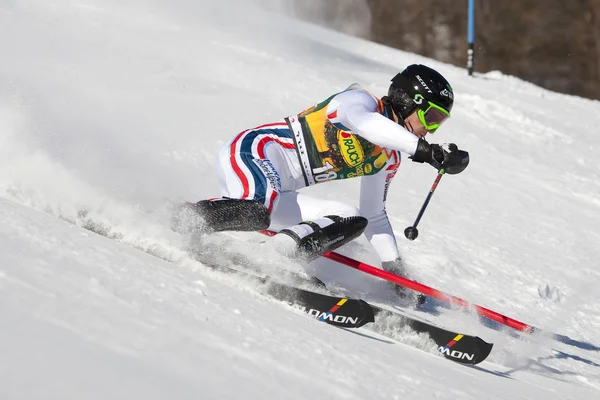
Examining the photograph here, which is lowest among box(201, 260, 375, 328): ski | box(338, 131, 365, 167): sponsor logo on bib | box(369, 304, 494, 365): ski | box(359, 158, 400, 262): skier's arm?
box(201, 260, 375, 328): ski

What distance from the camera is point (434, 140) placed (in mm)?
8859

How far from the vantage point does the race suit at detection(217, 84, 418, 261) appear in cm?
440

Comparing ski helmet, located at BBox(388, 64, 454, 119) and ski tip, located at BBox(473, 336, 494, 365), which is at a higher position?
ski helmet, located at BBox(388, 64, 454, 119)

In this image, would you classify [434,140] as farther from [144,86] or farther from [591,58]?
[591,58]

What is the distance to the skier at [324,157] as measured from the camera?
14.0 ft

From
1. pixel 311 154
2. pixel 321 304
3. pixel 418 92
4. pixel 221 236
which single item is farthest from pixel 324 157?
pixel 321 304

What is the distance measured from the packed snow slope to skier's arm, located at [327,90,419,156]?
0.94 metres

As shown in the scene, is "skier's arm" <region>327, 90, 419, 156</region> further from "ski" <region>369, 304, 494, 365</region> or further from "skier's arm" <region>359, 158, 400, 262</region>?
"ski" <region>369, 304, 494, 365</region>

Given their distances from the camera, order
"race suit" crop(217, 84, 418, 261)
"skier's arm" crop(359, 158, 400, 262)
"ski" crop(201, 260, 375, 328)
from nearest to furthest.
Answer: "ski" crop(201, 260, 375, 328), "race suit" crop(217, 84, 418, 261), "skier's arm" crop(359, 158, 400, 262)

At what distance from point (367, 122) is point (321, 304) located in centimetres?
103

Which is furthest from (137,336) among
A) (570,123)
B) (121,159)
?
(570,123)

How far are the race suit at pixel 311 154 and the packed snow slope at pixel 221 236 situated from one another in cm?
42

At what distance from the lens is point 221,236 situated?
5.15m

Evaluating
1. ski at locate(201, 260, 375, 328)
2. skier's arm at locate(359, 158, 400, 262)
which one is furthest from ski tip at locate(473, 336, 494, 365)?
skier's arm at locate(359, 158, 400, 262)
